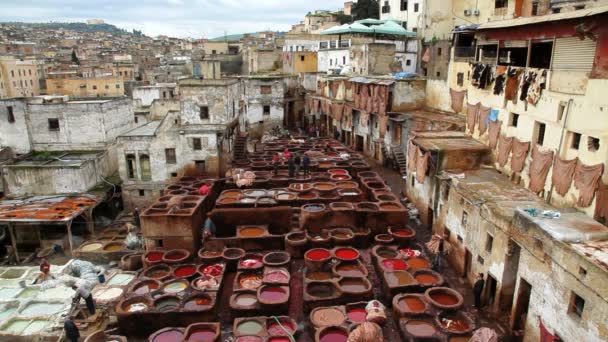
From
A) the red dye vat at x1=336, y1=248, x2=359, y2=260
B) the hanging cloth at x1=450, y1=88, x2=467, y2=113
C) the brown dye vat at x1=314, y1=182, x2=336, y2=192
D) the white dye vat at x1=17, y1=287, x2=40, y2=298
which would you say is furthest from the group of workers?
the white dye vat at x1=17, y1=287, x2=40, y2=298

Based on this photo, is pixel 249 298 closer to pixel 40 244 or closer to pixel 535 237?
pixel 535 237

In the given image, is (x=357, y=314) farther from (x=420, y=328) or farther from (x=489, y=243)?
(x=489, y=243)

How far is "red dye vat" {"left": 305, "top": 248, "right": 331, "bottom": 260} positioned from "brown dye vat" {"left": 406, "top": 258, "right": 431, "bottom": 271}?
341cm

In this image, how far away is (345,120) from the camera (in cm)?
3850

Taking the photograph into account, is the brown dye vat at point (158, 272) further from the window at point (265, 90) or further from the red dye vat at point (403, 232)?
the window at point (265, 90)

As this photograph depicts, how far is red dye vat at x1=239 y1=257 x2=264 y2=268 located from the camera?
17.8m

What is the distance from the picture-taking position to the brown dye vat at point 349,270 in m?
16.9

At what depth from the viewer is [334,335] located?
45.0ft

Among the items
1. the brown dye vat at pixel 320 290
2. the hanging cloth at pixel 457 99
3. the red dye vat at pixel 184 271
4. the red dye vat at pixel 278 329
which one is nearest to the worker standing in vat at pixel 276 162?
the red dye vat at pixel 184 271

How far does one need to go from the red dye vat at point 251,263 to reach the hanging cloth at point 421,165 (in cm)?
895

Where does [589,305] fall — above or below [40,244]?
above

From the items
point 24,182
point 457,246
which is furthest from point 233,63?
point 457,246

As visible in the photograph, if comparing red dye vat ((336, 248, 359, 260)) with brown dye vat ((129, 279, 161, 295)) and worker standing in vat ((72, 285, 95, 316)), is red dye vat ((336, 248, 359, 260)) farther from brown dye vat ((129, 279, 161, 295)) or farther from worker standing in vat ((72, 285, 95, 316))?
worker standing in vat ((72, 285, 95, 316))

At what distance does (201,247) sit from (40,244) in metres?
10.3
